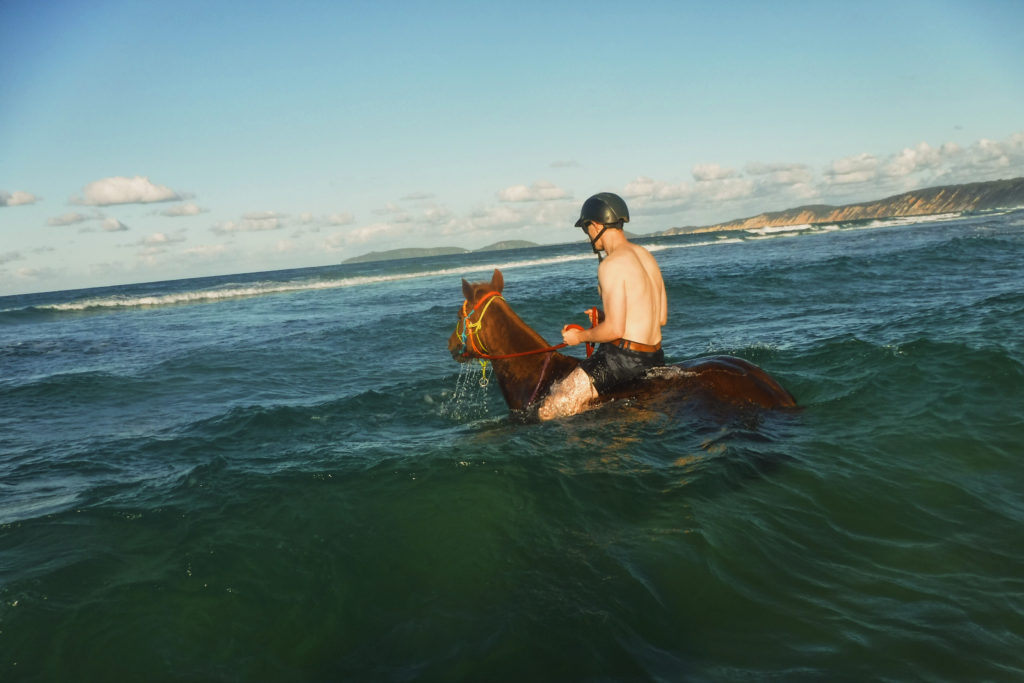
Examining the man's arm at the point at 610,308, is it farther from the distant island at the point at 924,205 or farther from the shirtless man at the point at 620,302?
the distant island at the point at 924,205

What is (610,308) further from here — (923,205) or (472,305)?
(923,205)

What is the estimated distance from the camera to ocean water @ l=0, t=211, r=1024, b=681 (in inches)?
117

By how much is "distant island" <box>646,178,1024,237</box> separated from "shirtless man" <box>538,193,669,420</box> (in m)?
93.2

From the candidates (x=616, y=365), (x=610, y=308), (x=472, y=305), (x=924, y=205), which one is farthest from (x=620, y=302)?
(x=924, y=205)

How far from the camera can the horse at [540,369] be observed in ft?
18.5

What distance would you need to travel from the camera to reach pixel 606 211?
545 centimetres

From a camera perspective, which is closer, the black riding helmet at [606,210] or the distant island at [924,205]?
the black riding helmet at [606,210]

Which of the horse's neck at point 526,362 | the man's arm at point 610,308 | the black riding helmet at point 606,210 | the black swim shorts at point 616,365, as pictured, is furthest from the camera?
the horse's neck at point 526,362

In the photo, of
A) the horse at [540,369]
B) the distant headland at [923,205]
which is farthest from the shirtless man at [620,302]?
the distant headland at [923,205]

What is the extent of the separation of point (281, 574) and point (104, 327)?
87.5 ft

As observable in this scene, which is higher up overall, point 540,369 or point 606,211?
point 606,211

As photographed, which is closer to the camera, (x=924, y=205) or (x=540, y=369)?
(x=540, y=369)

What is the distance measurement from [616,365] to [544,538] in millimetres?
2333

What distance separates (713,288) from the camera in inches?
764
